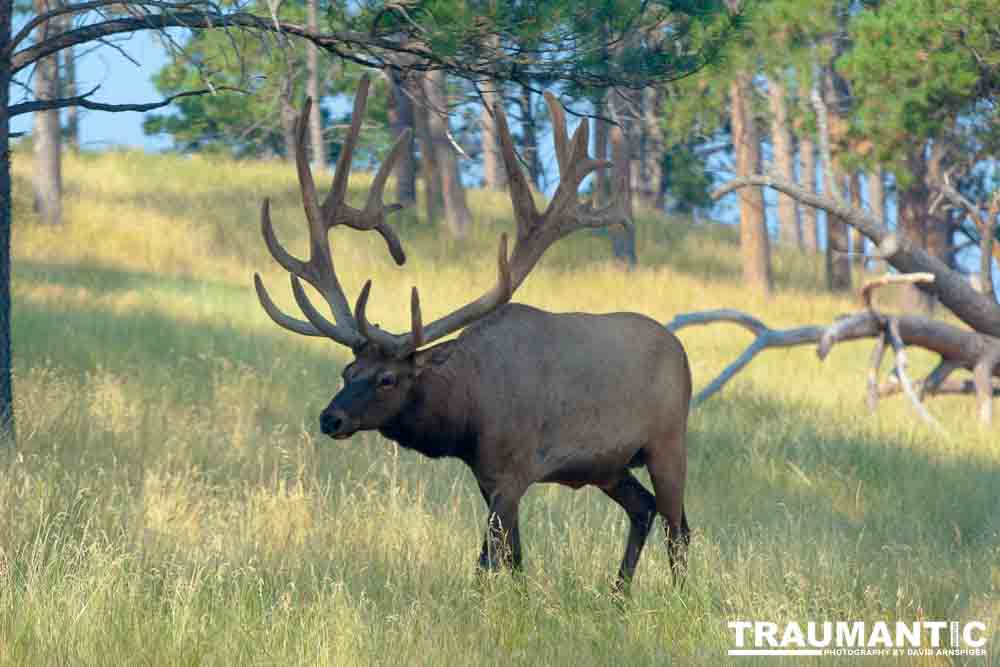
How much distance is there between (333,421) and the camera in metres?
5.25

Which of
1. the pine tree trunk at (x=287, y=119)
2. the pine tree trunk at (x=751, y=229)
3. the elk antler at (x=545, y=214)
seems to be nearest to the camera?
the elk antler at (x=545, y=214)

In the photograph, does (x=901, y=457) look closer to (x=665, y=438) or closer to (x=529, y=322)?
(x=665, y=438)

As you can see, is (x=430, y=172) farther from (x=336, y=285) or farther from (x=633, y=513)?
(x=336, y=285)

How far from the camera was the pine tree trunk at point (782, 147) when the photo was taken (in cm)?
2380

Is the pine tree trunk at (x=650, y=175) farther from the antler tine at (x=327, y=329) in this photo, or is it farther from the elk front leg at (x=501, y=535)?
the elk front leg at (x=501, y=535)

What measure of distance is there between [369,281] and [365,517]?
6.82 feet

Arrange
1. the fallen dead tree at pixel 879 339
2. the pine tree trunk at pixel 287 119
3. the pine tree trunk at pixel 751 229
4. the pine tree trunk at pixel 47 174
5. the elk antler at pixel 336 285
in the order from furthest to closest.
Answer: the pine tree trunk at pixel 751 229
the pine tree trunk at pixel 47 174
the fallen dead tree at pixel 879 339
the pine tree trunk at pixel 287 119
the elk antler at pixel 336 285

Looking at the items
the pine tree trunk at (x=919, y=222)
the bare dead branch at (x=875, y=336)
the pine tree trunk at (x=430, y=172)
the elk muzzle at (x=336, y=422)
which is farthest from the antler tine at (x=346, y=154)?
the pine tree trunk at (x=430, y=172)

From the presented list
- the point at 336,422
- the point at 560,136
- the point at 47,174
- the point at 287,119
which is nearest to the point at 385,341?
the point at 336,422

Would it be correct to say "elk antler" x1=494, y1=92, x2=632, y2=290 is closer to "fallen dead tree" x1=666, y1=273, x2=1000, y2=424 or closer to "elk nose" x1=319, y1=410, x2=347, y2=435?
"elk nose" x1=319, y1=410, x2=347, y2=435

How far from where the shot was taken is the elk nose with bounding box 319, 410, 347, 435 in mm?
5246

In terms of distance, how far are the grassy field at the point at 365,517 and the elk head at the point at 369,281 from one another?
796 mm

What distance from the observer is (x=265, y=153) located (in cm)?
4059

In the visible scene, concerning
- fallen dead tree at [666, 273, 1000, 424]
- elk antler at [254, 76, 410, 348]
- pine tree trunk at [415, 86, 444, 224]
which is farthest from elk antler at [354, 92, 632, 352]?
pine tree trunk at [415, 86, 444, 224]
